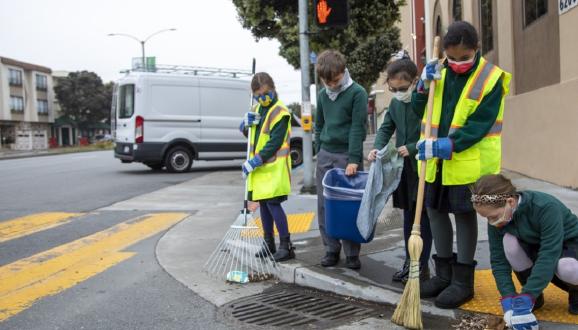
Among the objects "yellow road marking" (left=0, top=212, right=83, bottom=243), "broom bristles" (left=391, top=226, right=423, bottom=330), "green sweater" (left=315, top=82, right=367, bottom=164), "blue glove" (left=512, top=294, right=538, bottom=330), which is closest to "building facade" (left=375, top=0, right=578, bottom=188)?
"green sweater" (left=315, top=82, right=367, bottom=164)

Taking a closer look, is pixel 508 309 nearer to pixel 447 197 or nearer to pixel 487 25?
pixel 447 197

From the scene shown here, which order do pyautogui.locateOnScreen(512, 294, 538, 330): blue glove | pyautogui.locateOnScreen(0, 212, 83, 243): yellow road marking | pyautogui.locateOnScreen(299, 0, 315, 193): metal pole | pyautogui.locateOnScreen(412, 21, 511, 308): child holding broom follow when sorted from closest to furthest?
pyautogui.locateOnScreen(512, 294, 538, 330): blue glove
pyautogui.locateOnScreen(412, 21, 511, 308): child holding broom
pyautogui.locateOnScreen(0, 212, 83, 243): yellow road marking
pyautogui.locateOnScreen(299, 0, 315, 193): metal pole

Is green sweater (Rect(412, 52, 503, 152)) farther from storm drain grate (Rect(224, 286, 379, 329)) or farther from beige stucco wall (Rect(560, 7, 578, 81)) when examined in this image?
beige stucco wall (Rect(560, 7, 578, 81))

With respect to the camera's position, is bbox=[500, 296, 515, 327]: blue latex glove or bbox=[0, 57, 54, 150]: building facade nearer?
bbox=[500, 296, 515, 327]: blue latex glove

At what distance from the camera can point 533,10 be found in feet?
34.0

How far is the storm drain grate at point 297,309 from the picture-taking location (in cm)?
374

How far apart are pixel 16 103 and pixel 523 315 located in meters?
67.9

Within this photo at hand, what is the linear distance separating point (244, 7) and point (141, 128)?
4.01 metres

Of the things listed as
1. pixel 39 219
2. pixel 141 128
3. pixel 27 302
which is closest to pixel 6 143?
pixel 141 128

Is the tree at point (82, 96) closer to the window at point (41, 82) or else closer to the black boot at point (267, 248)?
the window at point (41, 82)

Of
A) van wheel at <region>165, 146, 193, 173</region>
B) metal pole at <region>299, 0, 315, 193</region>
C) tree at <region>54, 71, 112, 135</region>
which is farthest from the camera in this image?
tree at <region>54, 71, 112, 135</region>

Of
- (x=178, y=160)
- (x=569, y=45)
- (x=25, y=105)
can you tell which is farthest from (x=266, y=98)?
(x=25, y=105)

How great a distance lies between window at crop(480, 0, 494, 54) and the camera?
13.2 metres

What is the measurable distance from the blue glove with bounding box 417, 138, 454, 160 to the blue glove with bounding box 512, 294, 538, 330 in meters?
0.90
